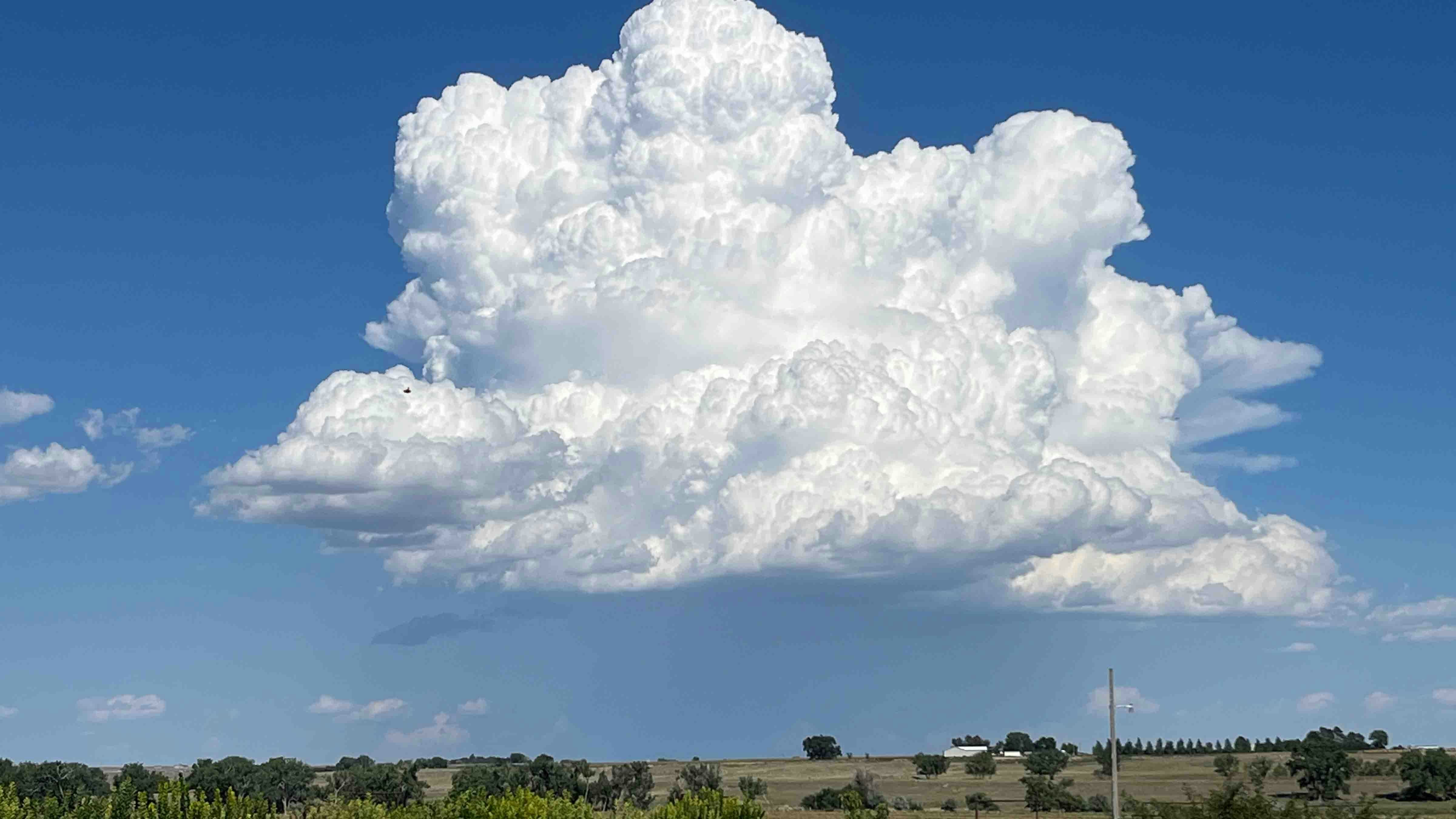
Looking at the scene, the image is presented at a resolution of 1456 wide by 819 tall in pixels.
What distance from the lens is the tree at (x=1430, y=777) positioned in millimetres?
159250

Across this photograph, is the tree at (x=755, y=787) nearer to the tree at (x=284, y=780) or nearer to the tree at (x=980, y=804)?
the tree at (x=980, y=804)

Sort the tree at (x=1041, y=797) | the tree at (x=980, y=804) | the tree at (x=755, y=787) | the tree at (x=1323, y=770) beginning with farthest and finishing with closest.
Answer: the tree at (x=1323, y=770) < the tree at (x=755, y=787) < the tree at (x=980, y=804) < the tree at (x=1041, y=797)

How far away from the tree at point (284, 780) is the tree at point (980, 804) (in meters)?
70.1

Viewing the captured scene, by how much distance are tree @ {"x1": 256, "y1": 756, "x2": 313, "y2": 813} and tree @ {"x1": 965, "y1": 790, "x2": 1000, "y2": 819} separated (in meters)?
70.1

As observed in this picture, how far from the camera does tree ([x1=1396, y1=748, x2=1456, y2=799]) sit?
522ft

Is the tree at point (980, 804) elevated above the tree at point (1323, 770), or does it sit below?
below

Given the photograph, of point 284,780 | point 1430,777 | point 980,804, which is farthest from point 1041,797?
point 284,780

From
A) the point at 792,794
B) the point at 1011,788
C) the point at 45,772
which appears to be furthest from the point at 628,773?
the point at 45,772

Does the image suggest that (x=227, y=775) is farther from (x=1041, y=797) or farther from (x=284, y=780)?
(x=1041, y=797)

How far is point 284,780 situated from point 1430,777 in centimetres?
12062

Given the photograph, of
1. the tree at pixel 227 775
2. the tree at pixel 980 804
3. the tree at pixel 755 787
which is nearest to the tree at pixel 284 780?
the tree at pixel 227 775

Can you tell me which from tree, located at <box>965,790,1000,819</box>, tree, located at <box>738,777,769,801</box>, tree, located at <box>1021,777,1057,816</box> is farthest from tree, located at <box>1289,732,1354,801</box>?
tree, located at <box>738,777,769,801</box>

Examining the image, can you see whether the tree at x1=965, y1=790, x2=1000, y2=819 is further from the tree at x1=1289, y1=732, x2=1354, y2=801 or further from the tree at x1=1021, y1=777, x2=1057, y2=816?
the tree at x1=1289, y1=732, x2=1354, y2=801

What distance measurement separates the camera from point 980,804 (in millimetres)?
162750
